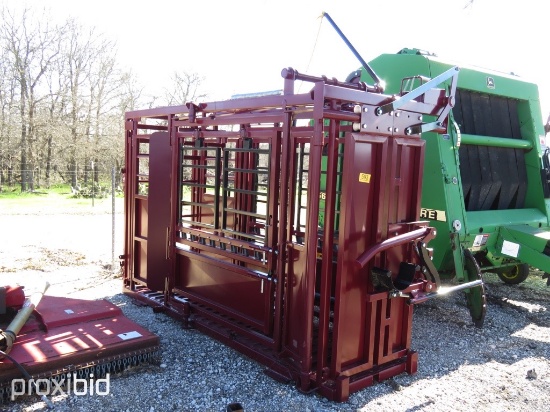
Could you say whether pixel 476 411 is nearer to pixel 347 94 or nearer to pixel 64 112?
pixel 347 94

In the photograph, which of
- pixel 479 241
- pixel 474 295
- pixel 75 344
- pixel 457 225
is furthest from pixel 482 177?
pixel 75 344

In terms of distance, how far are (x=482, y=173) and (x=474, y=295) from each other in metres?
1.52

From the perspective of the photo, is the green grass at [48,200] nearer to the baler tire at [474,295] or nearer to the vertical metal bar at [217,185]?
the vertical metal bar at [217,185]

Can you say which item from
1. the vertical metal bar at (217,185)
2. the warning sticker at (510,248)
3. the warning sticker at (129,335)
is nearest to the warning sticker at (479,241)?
the warning sticker at (510,248)

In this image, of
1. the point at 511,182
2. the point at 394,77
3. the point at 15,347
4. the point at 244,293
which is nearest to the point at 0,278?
the point at 15,347

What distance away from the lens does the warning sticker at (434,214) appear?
5071mm

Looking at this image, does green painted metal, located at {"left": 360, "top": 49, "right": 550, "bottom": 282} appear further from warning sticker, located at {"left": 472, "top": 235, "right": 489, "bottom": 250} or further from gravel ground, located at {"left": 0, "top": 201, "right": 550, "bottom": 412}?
gravel ground, located at {"left": 0, "top": 201, "right": 550, "bottom": 412}

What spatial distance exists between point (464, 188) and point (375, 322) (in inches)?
95.6

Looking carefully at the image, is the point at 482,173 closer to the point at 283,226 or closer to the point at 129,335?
the point at 283,226

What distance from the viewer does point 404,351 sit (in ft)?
13.4

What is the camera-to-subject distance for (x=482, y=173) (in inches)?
225

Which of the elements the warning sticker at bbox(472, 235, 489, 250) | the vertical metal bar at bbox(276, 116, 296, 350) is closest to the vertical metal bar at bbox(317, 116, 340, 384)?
the vertical metal bar at bbox(276, 116, 296, 350)

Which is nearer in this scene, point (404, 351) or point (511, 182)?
point (404, 351)

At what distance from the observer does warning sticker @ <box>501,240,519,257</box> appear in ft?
17.8
